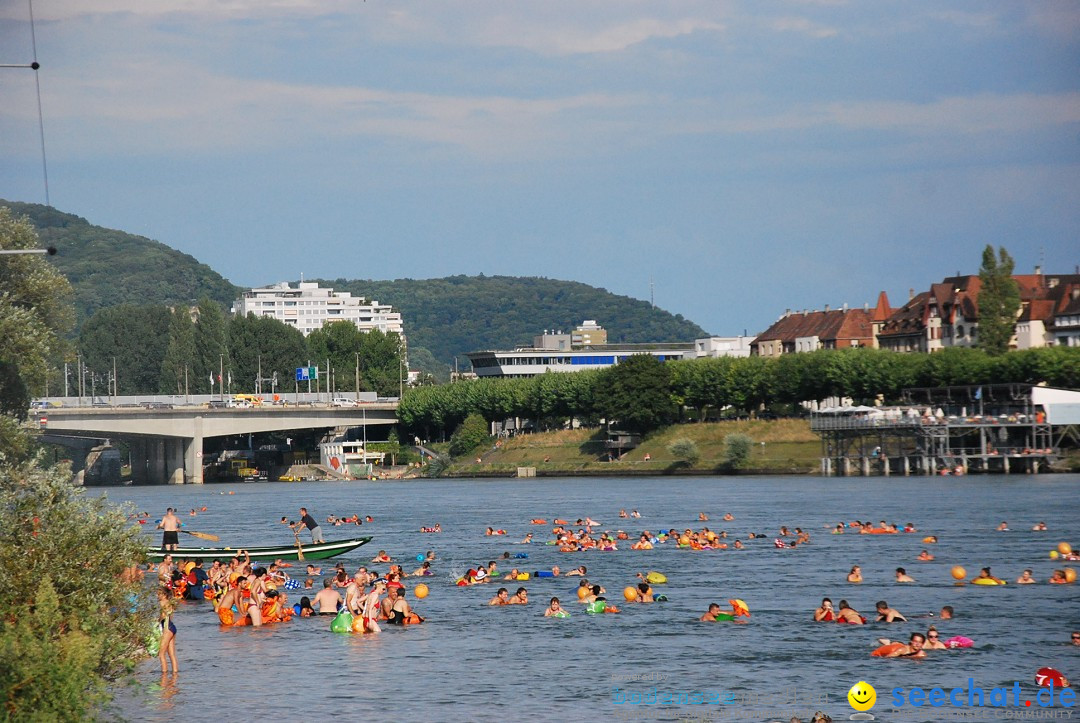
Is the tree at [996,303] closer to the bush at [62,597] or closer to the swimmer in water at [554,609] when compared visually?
the swimmer in water at [554,609]

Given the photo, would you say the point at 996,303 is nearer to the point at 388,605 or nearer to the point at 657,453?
the point at 657,453

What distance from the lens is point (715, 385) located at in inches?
6437

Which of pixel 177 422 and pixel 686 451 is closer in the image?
pixel 686 451

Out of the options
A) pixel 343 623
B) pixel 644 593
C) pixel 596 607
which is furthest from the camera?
pixel 644 593

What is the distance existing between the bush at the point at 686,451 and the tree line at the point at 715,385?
1199 centimetres

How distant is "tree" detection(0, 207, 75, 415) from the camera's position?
78.2 meters

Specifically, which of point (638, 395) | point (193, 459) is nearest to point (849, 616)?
point (638, 395)

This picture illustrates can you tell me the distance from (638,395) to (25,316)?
9393cm

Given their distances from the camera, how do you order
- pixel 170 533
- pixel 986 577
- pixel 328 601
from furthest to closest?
pixel 170 533 < pixel 986 577 < pixel 328 601

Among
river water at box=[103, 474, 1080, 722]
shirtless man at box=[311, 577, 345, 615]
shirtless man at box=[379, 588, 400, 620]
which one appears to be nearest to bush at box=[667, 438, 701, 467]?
river water at box=[103, 474, 1080, 722]

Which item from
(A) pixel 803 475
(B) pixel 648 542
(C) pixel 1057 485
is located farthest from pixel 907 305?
(B) pixel 648 542

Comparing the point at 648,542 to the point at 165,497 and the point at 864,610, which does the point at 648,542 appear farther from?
the point at 165,497

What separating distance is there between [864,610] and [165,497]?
10446 centimetres

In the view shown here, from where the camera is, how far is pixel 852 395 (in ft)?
501
